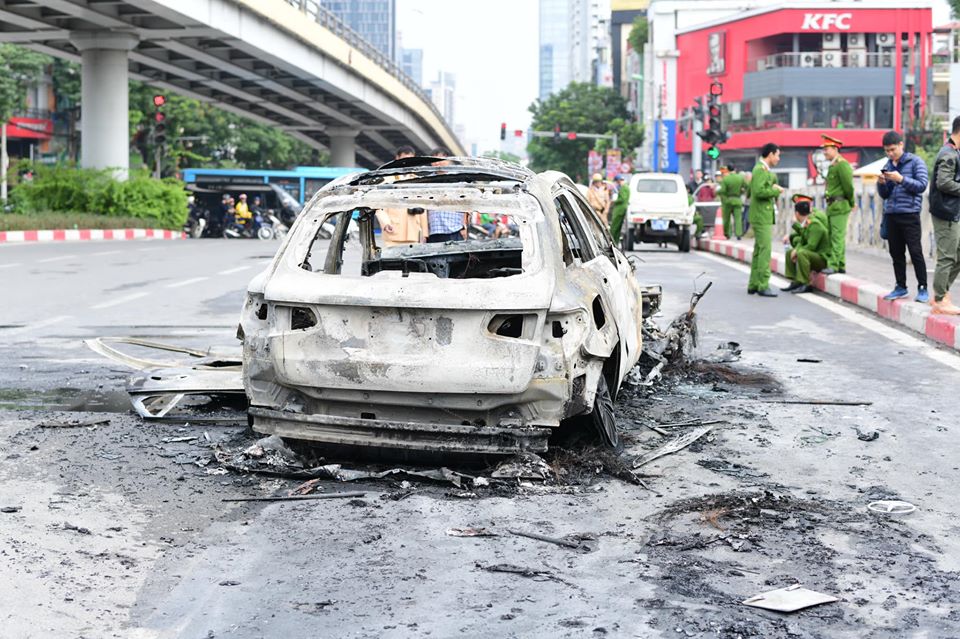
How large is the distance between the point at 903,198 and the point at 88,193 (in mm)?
32765

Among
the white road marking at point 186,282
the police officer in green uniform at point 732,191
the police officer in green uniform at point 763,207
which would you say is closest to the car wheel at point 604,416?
the police officer in green uniform at point 763,207

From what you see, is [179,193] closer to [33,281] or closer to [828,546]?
[33,281]

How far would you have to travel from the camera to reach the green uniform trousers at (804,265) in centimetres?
1603

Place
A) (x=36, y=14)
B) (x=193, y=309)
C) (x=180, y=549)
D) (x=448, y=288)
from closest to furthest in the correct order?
(x=180, y=549)
(x=448, y=288)
(x=193, y=309)
(x=36, y=14)

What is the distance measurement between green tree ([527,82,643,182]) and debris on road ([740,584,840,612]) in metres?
99.5

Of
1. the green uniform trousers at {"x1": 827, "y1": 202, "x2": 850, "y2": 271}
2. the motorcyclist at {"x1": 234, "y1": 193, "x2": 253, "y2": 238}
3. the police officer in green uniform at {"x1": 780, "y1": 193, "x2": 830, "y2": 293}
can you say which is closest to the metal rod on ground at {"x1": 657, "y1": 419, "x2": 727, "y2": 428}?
the green uniform trousers at {"x1": 827, "y1": 202, "x2": 850, "y2": 271}

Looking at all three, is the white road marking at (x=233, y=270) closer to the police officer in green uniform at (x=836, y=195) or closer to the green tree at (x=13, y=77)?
the police officer in green uniform at (x=836, y=195)

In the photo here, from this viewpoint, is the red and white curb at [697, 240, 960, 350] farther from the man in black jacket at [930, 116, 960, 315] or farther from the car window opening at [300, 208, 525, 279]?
the car window opening at [300, 208, 525, 279]

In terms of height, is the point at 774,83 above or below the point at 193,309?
above

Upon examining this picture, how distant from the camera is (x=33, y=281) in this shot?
17.5m

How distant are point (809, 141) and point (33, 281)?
55.2 m

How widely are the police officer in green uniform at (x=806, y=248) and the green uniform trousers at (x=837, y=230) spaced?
0.44 ft

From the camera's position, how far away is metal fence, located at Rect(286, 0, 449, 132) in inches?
1673

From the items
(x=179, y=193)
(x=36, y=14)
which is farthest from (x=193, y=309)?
(x=179, y=193)
